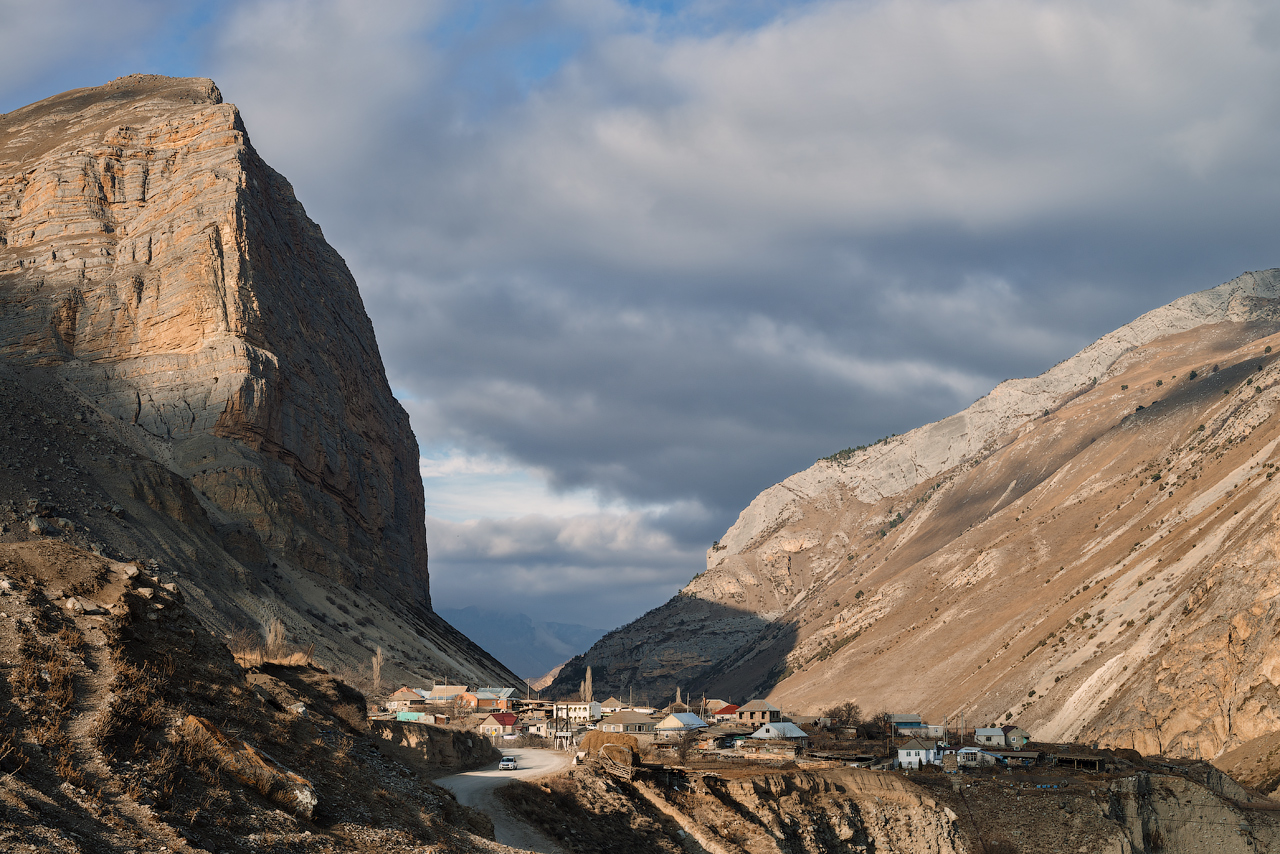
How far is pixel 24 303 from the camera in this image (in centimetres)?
9619

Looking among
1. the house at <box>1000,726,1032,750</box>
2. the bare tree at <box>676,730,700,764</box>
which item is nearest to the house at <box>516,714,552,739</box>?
the bare tree at <box>676,730,700,764</box>

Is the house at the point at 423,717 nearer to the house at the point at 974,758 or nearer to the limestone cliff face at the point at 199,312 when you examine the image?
the house at the point at 974,758

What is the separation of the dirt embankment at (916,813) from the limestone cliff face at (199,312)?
62.2 metres

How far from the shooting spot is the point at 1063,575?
104062 mm

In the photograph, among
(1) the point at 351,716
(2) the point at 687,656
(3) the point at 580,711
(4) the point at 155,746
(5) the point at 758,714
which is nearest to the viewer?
(4) the point at 155,746

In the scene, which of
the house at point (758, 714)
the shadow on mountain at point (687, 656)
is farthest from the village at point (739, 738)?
the shadow on mountain at point (687, 656)

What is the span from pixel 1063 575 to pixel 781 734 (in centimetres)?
4824

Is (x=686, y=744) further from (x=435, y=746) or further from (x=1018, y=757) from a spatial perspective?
(x=435, y=746)

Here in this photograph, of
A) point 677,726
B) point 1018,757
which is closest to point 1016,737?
point 1018,757

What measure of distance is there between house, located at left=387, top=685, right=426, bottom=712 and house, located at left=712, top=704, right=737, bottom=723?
31516 mm

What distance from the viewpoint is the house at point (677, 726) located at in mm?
71750

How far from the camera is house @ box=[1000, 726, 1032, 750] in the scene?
65562 millimetres

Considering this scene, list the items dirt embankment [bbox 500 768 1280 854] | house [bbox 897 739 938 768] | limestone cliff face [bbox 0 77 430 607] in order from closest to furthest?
dirt embankment [bbox 500 768 1280 854] < house [bbox 897 739 938 768] < limestone cliff face [bbox 0 77 430 607]

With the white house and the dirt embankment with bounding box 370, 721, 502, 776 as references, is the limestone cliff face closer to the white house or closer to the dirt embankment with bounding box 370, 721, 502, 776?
the white house
